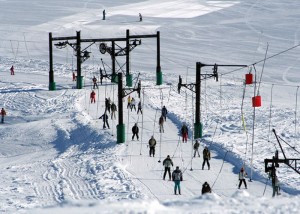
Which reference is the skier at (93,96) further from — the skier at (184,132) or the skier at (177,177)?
the skier at (177,177)

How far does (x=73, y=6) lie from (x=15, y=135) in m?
60.5

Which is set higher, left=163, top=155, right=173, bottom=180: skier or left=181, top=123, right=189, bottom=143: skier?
left=181, top=123, right=189, bottom=143: skier

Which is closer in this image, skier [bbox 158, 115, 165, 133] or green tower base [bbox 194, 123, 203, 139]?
green tower base [bbox 194, 123, 203, 139]

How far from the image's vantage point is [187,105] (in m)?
45.1

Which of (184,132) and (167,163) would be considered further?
(184,132)

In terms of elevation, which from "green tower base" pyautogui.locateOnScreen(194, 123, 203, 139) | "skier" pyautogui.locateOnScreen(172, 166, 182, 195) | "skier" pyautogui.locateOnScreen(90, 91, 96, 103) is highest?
"skier" pyautogui.locateOnScreen(90, 91, 96, 103)

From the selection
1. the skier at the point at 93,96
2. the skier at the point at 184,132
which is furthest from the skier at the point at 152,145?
the skier at the point at 93,96

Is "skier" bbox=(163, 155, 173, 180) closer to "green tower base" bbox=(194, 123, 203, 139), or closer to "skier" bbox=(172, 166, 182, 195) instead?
"skier" bbox=(172, 166, 182, 195)

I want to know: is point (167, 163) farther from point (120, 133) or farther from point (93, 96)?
point (93, 96)

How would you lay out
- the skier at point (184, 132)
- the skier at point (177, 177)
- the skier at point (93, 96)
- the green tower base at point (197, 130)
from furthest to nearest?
the skier at point (93, 96) < the green tower base at point (197, 130) < the skier at point (184, 132) < the skier at point (177, 177)

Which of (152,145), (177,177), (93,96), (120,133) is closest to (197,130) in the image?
(120,133)

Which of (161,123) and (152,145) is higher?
(161,123)

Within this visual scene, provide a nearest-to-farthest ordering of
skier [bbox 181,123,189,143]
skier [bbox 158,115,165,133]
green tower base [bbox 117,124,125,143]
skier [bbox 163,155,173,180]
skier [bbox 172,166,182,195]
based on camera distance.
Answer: skier [bbox 172,166,182,195], skier [bbox 163,155,173,180], green tower base [bbox 117,124,125,143], skier [bbox 181,123,189,143], skier [bbox 158,115,165,133]

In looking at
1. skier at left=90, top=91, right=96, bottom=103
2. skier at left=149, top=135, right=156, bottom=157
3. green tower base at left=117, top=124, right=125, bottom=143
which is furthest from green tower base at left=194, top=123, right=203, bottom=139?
skier at left=90, top=91, right=96, bottom=103
